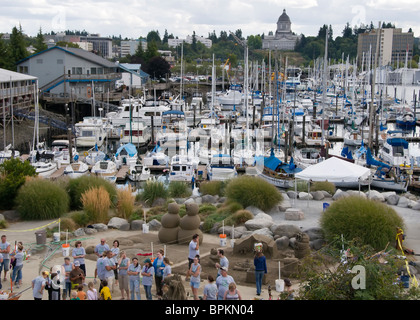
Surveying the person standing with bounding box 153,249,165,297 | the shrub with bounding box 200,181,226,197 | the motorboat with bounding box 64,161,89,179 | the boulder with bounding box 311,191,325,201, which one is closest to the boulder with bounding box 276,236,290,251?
the person standing with bounding box 153,249,165,297

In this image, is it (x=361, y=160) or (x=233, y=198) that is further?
(x=361, y=160)

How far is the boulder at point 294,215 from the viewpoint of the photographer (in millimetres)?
22438

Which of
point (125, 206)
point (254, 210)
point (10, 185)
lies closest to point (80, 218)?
point (125, 206)

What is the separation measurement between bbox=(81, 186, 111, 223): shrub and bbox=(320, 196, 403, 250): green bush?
28.9ft

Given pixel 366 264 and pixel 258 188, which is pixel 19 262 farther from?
pixel 258 188

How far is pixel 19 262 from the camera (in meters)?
15.4

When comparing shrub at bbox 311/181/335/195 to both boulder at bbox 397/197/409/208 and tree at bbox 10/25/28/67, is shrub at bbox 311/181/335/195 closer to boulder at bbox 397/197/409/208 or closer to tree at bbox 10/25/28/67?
boulder at bbox 397/197/409/208

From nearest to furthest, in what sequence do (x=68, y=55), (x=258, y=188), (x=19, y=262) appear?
(x=19, y=262)
(x=258, y=188)
(x=68, y=55)

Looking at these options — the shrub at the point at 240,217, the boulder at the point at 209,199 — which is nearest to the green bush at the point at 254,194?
the shrub at the point at 240,217

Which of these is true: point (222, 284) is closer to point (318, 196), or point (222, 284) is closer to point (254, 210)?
point (254, 210)

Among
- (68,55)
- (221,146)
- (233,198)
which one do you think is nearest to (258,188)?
(233,198)

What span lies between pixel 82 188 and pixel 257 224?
838 cm

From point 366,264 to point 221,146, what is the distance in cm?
3988
